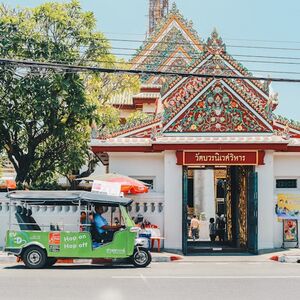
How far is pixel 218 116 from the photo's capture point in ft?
67.6

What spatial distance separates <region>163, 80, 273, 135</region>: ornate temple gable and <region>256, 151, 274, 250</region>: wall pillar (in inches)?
46.4

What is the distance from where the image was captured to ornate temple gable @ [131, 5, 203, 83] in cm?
3362

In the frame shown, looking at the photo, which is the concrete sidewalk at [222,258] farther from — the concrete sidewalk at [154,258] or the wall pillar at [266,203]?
the wall pillar at [266,203]

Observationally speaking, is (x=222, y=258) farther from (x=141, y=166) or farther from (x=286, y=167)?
(x=141, y=166)

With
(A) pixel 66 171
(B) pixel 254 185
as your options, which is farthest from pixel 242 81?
(A) pixel 66 171

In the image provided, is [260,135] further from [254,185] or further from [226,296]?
[226,296]

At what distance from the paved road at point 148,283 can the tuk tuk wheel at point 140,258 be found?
239 mm

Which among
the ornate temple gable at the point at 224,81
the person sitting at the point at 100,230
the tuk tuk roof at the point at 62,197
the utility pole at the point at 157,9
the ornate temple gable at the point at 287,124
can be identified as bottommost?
the person sitting at the point at 100,230

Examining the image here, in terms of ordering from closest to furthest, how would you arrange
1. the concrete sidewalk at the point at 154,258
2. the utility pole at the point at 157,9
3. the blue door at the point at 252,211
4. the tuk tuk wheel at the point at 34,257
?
the tuk tuk wheel at the point at 34,257 → the concrete sidewalk at the point at 154,258 → the blue door at the point at 252,211 → the utility pole at the point at 157,9

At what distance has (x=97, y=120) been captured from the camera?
24172 mm

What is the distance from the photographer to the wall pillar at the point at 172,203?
2041cm

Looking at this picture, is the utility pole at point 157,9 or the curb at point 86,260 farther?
the utility pole at point 157,9

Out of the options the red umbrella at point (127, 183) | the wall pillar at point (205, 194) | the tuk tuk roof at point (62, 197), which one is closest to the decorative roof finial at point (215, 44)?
the red umbrella at point (127, 183)

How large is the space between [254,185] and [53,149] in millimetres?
10068
